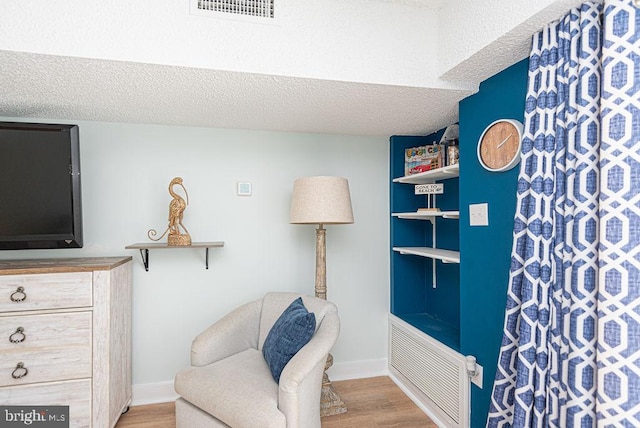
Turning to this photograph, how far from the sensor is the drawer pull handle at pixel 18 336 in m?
2.03

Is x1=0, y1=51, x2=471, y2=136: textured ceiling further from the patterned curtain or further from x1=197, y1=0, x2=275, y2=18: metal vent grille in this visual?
the patterned curtain

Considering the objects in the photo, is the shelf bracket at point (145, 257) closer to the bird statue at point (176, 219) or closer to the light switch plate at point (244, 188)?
the bird statue at point (176, 219)

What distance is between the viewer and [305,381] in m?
1.88

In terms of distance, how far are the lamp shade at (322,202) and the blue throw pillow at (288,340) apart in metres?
0.61

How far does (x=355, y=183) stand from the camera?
3113mm

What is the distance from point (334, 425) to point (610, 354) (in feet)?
5.63

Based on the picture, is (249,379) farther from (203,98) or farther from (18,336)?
(203,98)

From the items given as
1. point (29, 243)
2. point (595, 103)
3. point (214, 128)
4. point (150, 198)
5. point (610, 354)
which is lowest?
point (610, 354)

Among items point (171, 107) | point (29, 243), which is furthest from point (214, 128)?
point (29, 243)

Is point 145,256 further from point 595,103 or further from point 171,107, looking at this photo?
point 595,103

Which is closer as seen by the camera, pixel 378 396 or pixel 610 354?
pixel 610 354

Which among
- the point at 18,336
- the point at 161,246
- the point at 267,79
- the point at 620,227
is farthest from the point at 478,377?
the point at 18,336

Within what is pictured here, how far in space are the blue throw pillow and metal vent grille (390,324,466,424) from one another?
90 cm

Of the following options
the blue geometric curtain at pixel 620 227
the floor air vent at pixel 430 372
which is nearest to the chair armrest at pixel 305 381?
the floor air vent at pixel 430 372
